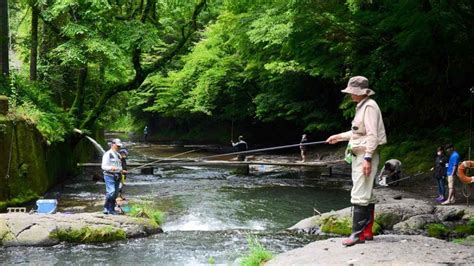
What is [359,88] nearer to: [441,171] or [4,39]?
[441,171]

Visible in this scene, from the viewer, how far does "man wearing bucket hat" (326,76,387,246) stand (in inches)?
244

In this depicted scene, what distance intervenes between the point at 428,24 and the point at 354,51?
221 inches

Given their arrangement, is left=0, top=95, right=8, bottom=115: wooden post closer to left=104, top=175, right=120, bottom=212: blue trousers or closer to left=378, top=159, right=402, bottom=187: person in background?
left=104, top=175, right=120, bottom=212: blue trousers

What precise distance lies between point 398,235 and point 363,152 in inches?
69.3

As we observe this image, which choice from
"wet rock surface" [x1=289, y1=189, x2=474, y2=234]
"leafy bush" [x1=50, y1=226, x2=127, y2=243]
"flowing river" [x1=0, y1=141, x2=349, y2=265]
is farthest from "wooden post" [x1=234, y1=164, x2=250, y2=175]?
"leafy bush" [x1=50, y1=226, x2=127, y2=243]

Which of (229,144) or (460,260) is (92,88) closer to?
(229,144)

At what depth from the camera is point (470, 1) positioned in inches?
731

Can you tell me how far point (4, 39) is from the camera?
16.7 m

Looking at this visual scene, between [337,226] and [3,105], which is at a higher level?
[3,105]

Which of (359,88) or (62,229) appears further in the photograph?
(62,229)

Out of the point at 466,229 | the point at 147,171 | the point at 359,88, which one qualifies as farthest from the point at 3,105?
the point at 466,229

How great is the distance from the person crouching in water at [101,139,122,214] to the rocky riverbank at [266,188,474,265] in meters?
4.25

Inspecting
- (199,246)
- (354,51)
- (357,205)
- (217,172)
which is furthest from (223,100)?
(357,205)

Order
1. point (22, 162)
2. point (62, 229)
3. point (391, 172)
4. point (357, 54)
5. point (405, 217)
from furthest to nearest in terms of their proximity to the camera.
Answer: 1. point (357, 54)
2. point (391, 172)
3. point (22, 162)
4. point (405, 217)
5. point (62, 229)
